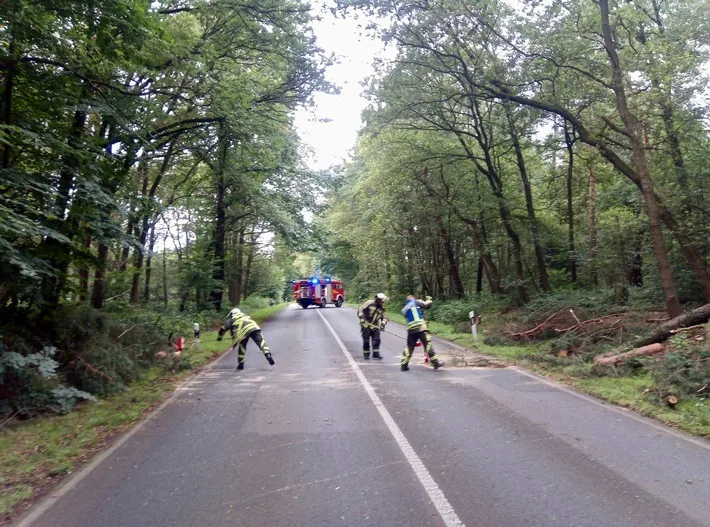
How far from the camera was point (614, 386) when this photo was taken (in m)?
8.55

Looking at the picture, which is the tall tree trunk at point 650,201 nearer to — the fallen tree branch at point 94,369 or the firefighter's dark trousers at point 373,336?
the firefighter's dark trousers at point 373,336

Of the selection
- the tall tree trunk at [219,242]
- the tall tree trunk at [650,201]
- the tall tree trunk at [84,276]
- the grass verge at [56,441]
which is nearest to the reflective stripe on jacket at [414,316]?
the grass verge at [56,441]

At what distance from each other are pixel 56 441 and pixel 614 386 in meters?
8.26

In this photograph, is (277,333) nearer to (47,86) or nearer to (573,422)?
(47,86)

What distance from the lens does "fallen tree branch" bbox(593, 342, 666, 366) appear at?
963cm

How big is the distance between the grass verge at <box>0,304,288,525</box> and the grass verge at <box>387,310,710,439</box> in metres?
7.05

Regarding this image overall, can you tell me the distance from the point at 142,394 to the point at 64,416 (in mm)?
1668

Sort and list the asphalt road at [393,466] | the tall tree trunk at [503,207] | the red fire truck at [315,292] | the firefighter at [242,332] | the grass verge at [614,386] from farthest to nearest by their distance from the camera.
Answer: the red fire truck at [315,292], the tall tree trunk at [503,207], the firefighter at [242,332], the grass verge at [614,386], the asphalt road at [393,466]

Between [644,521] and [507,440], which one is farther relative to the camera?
[507,440]

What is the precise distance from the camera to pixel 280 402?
8.17m

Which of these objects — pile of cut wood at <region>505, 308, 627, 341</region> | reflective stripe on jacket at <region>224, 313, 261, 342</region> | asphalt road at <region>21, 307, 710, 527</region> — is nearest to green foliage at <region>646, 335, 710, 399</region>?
asphalt road at <region>21, 307, 710, 527</region>

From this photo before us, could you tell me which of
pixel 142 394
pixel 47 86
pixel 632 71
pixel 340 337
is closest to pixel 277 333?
pixel 340 337

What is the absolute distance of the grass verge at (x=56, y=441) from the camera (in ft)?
15.8

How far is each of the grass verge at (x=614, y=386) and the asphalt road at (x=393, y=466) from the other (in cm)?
31
